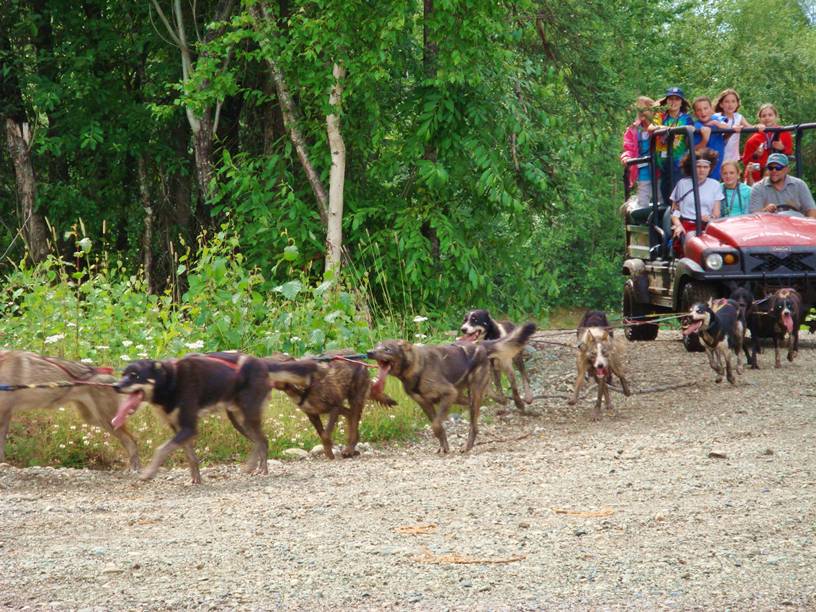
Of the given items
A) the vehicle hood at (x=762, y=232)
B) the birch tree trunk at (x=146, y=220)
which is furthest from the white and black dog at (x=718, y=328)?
the birch tree trunk at (x=146, y=220)

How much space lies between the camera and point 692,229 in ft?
55.0

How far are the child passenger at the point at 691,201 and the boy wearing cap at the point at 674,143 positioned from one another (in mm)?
225

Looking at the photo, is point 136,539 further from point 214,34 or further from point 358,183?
point 214,34

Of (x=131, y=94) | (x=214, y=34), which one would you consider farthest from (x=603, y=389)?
(x=131, y=94)

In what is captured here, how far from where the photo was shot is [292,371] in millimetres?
10031

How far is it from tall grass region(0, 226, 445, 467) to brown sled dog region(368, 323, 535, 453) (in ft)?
2.99

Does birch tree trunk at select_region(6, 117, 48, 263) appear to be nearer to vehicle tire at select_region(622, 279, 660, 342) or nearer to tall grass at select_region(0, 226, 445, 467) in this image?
tall grass at select_region(0, 226, 445, 467)

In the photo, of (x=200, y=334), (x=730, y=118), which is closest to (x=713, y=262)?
(x=730, y=118)

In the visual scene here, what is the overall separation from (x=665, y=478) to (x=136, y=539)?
3.70m

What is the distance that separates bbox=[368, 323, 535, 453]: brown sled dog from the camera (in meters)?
10.6

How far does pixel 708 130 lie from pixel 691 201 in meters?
0.94

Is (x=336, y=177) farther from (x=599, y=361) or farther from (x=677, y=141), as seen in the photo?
(x=599, y=361)

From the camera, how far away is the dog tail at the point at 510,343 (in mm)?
11734

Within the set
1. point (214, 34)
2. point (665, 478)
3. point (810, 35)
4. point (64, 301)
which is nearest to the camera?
point (665, 478)
